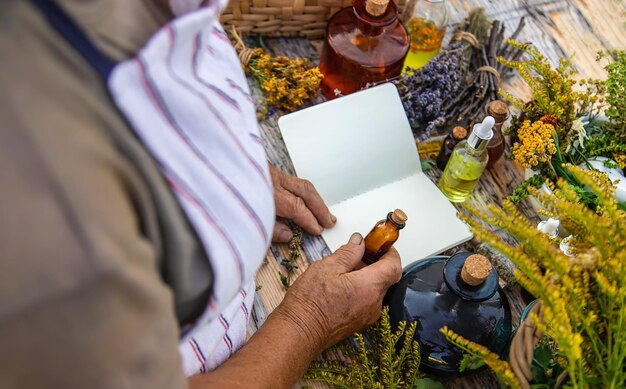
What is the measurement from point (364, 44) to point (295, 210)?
0.38m

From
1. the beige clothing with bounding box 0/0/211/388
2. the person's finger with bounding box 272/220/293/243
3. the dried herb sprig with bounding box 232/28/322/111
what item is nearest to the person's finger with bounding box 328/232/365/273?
the person's finger with bounding box 272/220/293/243

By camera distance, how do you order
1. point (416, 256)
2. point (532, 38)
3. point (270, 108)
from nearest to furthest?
1. point (416, 256)
2. point (270, 108)
3. point (532, 38)

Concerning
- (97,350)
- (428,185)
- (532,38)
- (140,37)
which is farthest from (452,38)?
(97,350)

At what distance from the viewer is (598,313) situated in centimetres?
60

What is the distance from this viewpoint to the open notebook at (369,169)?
3.34 feet

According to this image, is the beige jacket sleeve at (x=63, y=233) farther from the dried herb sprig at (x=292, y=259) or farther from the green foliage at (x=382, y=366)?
the dried herb sprig at (x=292, y=259)

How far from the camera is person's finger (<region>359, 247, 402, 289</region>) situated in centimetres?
86

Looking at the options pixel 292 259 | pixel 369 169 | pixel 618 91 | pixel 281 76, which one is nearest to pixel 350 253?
pixel 292 259

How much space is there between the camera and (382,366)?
81cm

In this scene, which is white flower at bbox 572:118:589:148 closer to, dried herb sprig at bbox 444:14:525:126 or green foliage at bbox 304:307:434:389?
dried herb sprig at bbox 444:14:525:126

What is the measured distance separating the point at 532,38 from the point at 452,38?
0.80ft

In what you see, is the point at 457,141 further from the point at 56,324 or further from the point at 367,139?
the point at 56,324

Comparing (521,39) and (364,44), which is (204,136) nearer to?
(364,44)

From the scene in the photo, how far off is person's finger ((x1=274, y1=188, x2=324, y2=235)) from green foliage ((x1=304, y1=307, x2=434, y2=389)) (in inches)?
8.2
